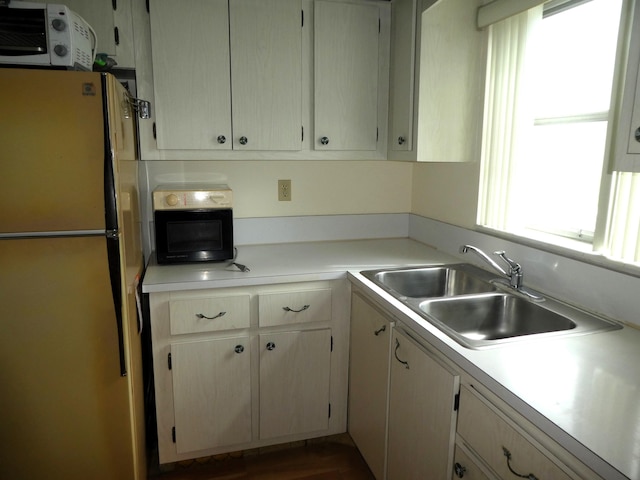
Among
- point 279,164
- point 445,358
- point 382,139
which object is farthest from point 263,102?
point 445,358

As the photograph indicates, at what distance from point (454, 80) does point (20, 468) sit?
225cm

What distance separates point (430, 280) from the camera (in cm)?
208

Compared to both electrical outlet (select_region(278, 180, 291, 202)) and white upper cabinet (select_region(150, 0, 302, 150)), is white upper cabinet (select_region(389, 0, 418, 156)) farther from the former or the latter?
electrical outlet (select_region(278, 180, 291, 202))

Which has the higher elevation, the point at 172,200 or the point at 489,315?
the point at 172,200

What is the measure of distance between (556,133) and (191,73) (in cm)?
151

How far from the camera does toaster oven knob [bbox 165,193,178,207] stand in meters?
2.00

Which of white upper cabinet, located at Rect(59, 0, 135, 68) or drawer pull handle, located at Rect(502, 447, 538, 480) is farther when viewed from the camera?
white upper cabinet, located at Rect(59, 0, 135, 68)

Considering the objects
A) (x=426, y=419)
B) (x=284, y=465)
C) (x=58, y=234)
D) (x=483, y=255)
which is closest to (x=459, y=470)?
(x=426, y=419)

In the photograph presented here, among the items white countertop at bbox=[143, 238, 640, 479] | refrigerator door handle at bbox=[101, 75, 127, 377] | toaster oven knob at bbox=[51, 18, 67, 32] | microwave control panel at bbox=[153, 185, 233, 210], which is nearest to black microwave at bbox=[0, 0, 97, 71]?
toaster oven knob at bbox=[51, 18, 67, 32]

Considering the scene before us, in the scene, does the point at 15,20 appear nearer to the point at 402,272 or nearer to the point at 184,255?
the point at 184,255

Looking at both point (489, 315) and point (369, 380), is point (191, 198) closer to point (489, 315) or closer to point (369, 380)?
point (369, 380)

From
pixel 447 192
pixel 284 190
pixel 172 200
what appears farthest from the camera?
pixel 284 190

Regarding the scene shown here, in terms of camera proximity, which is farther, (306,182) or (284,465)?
(306,182)

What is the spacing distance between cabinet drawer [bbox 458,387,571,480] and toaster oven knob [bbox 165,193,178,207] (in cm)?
141
